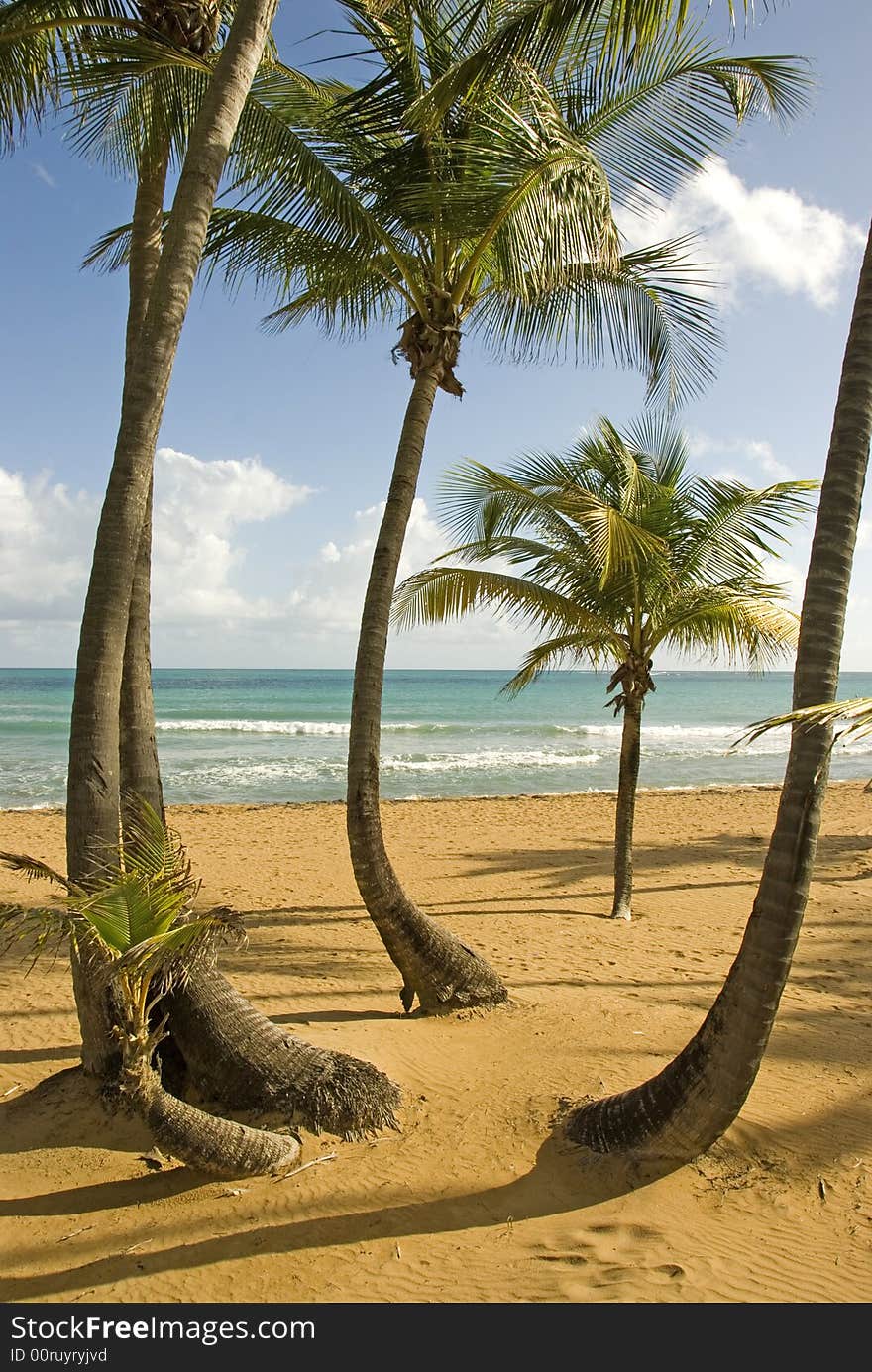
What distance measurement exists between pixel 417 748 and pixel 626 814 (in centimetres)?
2044

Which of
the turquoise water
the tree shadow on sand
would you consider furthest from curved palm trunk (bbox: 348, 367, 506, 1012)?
the turquoise water

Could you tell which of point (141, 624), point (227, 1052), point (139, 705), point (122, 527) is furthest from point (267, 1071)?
point (122, 527)

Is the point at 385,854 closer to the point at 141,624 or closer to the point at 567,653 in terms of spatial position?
the point at 141,624

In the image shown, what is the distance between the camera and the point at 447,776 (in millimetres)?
23031

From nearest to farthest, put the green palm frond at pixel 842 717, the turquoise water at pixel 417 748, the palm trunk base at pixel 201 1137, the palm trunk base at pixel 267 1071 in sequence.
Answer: the green palm frond at pixel 842 717 → the palm trunk base at pixel 201 1137 → the palm trunk base at pixel 267 1071 → the turquoise water at pixel 417 748

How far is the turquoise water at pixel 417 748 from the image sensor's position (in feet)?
70.2

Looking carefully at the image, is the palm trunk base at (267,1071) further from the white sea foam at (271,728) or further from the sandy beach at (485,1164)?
the white sea foam at (271,728)

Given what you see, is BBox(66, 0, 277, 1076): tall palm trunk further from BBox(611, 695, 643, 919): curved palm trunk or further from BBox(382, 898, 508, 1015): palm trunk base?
BBox(611, 695, 643, 919): curved palm trunk

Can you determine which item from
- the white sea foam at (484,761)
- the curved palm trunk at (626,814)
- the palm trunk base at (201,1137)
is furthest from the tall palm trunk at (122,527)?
the white sea foam at (484,761)

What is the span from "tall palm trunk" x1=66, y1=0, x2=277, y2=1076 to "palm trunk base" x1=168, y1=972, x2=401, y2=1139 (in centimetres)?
44

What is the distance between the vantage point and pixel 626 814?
9477 mm

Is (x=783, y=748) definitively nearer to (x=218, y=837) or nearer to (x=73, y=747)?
(x=218, y=837)

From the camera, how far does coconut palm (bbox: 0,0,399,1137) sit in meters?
4.09

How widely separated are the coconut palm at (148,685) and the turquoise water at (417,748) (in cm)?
432
